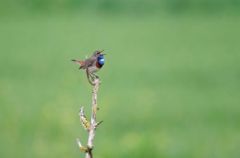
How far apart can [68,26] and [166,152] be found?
30.3 ft

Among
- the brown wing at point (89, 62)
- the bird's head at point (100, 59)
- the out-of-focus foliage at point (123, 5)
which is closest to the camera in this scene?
the bird's head at point (100, 59)

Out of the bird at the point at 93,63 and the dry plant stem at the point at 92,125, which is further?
the bird at the point at 93,63

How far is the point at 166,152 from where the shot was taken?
1027cm

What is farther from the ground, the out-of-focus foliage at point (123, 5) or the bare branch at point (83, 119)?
the out-of-focus foliage at point (123, 5)

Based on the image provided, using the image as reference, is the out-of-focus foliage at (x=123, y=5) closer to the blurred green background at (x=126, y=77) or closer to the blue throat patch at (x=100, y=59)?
the blurred green background at (x=126, y=77)

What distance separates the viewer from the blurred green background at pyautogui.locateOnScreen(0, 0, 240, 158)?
10633 mm

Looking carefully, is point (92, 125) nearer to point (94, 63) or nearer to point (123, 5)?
point (94, 63)

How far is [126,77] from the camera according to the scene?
47.4 ft

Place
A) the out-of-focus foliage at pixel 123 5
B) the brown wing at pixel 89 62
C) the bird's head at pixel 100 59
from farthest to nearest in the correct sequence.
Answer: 1. the out-of-focus foliage at pixel 123 5
2. the brown wing at pixel 89 62
3. the bird's head at pixel 100 59

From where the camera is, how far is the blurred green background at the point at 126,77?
10.6m

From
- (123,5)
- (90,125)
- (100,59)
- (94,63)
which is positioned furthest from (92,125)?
(123,5)

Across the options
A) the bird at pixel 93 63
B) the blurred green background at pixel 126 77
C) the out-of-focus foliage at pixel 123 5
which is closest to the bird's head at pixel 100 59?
the bird at pixel 93 63

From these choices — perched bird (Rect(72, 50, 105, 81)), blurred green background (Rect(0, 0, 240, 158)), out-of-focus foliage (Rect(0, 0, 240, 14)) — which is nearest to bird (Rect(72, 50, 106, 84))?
perched bird (Rect(72, 50, 105, 81))

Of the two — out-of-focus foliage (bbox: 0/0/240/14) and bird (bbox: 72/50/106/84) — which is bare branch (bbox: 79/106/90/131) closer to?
bird (bbox: 72/50/106/84)
